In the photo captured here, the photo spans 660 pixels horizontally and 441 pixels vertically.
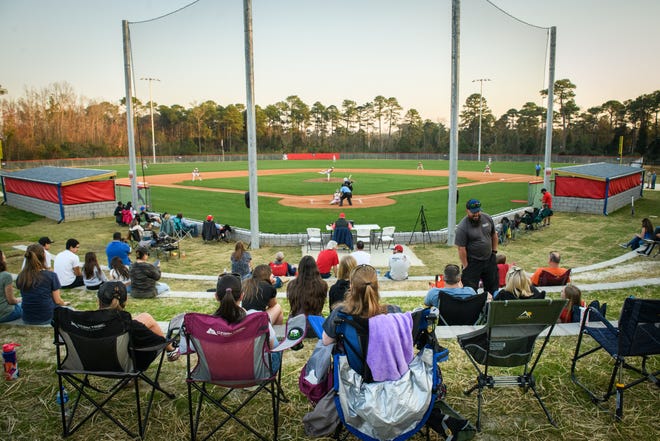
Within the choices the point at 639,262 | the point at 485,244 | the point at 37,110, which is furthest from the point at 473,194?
the point at 37,110

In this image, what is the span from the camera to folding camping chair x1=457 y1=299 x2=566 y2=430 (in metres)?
4.14

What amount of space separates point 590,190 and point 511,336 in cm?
2177

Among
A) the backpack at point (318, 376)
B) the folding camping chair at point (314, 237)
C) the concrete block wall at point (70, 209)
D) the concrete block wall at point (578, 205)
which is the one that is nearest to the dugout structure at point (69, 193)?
the concrete block wall at point (70, 209)

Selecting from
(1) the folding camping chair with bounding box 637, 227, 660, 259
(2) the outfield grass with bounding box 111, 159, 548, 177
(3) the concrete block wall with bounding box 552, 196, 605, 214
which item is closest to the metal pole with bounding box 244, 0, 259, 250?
(1) the folding camping chair with bounding box 637, 227, 660, 259

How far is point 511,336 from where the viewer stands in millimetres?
4293

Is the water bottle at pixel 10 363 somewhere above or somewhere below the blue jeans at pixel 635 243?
above

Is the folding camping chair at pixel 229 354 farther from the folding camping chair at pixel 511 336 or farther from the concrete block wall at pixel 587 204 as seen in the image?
the concrete block wall at pixel 587 204

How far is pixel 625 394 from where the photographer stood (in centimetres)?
458

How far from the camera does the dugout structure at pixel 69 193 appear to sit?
21797 mm

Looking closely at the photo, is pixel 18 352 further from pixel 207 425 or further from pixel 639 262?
pixel 639 262

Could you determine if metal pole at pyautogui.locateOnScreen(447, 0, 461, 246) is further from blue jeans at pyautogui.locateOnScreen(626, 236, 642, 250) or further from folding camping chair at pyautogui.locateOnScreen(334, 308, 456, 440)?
folding camping chair at pyautogui.locateOnScreen(334, 308, 456, 440)

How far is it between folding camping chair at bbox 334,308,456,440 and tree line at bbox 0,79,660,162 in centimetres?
6024

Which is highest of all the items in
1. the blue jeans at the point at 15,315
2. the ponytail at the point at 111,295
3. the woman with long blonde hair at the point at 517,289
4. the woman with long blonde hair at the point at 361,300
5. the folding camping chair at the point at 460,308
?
the woman with long blonde hair at the point at 361,300

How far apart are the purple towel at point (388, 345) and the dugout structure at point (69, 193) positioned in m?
21.6
